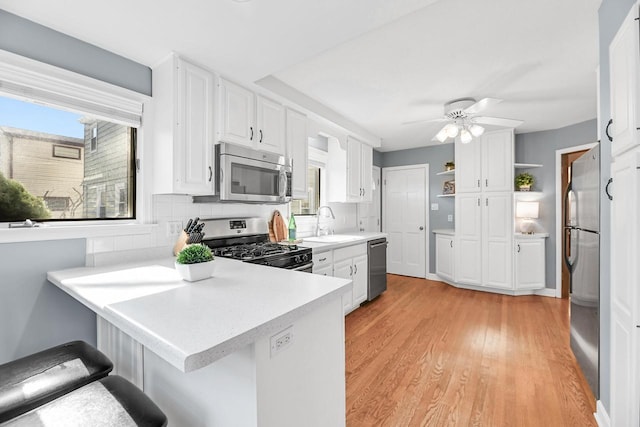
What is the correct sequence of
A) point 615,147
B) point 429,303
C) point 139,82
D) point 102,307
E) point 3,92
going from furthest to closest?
point 429,303
point 139,82
point 3,92
point 615,147
point 102,307

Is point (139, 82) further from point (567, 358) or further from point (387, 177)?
point (387, 177)

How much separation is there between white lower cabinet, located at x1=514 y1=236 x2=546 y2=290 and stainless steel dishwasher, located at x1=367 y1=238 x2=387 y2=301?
2.02m

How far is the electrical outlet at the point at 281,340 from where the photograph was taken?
99 centimetres

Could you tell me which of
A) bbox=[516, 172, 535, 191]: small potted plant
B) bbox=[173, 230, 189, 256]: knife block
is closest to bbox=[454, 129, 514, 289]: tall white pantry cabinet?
bbox=[516, 172, 535, 191]: small potted plant

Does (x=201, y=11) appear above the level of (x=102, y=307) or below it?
above

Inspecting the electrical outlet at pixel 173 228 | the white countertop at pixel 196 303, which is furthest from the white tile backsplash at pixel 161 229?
the white countertop at pixel 196 303

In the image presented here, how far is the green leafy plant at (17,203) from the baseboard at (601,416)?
3402 mm

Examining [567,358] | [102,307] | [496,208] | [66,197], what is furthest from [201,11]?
[496,208]

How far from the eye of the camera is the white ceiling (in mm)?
1590

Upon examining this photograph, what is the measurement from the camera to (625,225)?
131cm

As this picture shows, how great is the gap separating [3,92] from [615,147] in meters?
3.15

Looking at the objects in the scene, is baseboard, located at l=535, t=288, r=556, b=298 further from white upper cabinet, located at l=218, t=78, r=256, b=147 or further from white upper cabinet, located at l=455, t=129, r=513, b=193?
white upper cabinet, located at l=218, t=78, r=256, b=147

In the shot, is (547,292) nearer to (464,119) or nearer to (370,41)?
(464,119)

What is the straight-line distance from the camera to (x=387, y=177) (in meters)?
5.87
